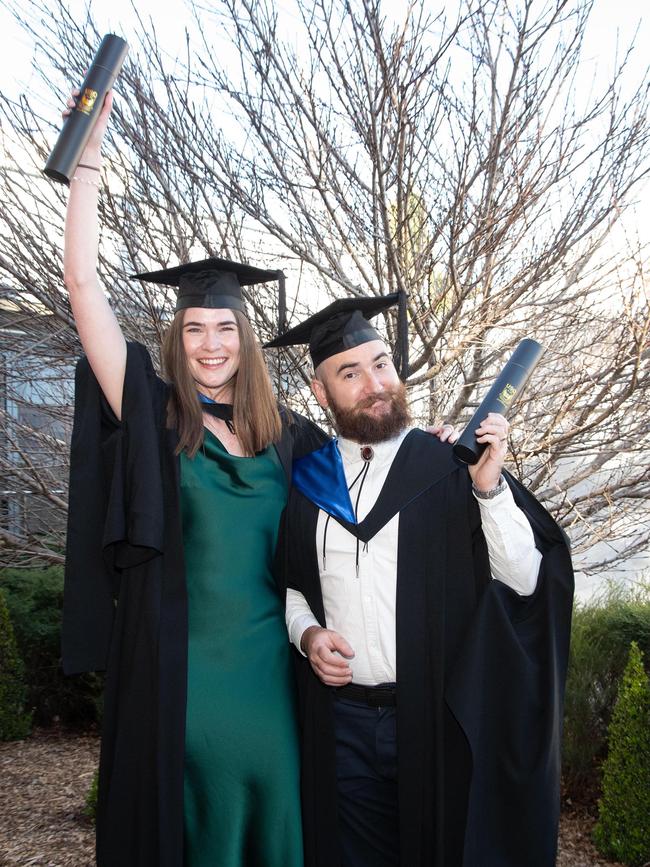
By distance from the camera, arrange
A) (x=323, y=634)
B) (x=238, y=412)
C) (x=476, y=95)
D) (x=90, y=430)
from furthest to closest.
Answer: (x=476, y=95), (x=238, y=412), (x=90, y=430), (x=323, y=634)

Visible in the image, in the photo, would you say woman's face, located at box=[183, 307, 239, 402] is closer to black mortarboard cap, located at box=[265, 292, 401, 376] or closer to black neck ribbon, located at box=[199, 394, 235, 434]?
black neck ribbon, located at box=[199, 394, 235, 434]

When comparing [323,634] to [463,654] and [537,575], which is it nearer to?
[463,654]

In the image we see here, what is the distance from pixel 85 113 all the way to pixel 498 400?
1403 mm

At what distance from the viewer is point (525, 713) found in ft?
8.23

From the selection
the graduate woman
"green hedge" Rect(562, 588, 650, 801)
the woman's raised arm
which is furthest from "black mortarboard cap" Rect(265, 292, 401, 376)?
"green hedge" Rect(562, 588, 650, 801)

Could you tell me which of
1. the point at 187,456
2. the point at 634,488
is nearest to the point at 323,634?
the point at 187,456

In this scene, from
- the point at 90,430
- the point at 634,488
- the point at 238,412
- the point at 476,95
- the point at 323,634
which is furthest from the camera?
the point at 634,488

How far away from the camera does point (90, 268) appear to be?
8.24 feet

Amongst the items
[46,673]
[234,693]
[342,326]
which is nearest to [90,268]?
[342,326]

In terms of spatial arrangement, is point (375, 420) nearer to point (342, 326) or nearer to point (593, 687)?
point (342, 326)

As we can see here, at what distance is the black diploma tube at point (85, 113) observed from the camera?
2225 millimetres

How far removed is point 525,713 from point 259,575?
94cm

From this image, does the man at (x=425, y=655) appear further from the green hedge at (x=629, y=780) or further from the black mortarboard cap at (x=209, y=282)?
the green hedge at (x=629, y=780)

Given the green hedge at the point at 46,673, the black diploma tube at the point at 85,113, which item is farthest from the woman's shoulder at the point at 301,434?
the green hedge at the point at 46,673
